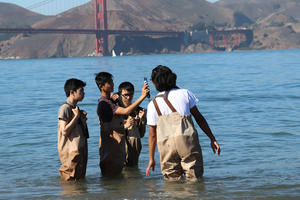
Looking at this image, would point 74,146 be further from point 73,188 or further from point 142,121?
point 142,121

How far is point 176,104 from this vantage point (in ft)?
15.3

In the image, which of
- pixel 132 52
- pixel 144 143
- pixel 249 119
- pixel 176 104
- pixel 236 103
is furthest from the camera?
pixel 132 52

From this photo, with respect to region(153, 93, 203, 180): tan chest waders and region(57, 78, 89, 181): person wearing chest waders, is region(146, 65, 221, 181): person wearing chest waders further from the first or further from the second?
region(57, 78, 89, 181): person wearing chest waders

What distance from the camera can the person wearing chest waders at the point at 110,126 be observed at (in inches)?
214

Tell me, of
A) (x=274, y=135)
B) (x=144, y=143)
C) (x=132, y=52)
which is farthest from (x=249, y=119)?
(x=132, y=52)

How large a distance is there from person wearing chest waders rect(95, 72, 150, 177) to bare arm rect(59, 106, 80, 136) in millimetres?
298

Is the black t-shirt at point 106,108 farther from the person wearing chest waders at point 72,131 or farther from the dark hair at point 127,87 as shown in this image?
the dark hair at point 127,87

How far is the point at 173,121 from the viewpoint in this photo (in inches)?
185

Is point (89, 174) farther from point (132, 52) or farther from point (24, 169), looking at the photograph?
point (132, 52)

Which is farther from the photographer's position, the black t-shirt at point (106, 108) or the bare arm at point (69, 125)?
the black t-shirt at point (106, 108)

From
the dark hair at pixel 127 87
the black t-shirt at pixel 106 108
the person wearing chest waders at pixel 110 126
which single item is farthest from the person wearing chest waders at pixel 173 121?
the dark hair at pixel 127 87

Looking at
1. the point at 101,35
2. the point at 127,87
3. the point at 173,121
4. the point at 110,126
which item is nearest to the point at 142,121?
the point at 127,87

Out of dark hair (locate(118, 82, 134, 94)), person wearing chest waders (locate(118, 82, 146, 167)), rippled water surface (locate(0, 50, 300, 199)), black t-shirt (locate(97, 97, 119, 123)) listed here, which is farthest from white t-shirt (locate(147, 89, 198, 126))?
dark hair (locate(118, 82, 134, 94))

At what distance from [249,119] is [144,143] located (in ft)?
13.2
